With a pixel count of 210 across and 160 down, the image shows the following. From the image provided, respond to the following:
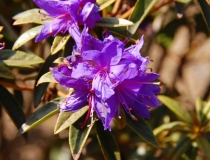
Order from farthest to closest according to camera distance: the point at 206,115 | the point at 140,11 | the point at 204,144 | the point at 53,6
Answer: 1. the point at 206,115
2. the point at 204,144
3. the point at 140,11
4. the point at 53,6

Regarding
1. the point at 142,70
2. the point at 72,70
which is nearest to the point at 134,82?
the point at 142,70

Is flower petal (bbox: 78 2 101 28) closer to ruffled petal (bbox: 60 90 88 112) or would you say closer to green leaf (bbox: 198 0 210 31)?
ruffled petal (bbox: 60 90 88 112)

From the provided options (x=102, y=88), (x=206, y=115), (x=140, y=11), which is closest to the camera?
(x=102, y=88)

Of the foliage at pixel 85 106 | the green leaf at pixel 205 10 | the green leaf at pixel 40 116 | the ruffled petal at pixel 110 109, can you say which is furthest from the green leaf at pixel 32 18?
the green leaf at pixel 205 10

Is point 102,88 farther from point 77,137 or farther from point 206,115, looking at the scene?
point 206,115

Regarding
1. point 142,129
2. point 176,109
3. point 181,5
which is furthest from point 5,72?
point 176,109

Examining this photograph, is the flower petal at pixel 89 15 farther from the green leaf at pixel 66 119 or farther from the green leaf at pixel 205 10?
the green leaf at pixel 205 10

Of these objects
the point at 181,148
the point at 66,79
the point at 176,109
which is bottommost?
the point at 181,148

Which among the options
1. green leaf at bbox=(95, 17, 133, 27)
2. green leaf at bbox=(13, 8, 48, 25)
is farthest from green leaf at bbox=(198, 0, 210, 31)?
green leaf at bbox=(13, 8, 48, 25)
